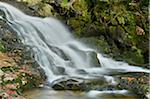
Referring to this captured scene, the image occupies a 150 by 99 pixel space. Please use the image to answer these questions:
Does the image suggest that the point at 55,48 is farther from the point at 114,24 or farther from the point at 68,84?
the point at 68,84

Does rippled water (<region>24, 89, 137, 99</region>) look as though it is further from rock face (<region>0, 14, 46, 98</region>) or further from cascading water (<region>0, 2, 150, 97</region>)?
cascading water (<region>0, 2, 150, 97</region>)

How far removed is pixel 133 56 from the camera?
9523 mm

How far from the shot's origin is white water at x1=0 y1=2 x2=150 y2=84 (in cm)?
812

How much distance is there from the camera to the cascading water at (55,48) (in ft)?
26.6

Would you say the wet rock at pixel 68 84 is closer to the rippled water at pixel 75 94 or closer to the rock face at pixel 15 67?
the rippled water at pixel 75 94

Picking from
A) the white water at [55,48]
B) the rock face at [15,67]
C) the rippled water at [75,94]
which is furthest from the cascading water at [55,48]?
the rippled water at [75,94]

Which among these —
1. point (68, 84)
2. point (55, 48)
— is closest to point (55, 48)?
point (55, 48)

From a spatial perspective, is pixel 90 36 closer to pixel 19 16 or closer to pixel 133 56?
pixel 133 56

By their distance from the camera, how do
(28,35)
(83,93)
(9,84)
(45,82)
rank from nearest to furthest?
1. (9,84)
2. (83,93)
3. (45,82)
4. (28,35)

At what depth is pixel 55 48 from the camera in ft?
29.3

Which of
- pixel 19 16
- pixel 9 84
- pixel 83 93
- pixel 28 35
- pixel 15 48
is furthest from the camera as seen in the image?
pixel 19 16

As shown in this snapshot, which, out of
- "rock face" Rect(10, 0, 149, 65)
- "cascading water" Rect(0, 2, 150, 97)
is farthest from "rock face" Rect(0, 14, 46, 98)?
"rock face" Rect(10, 0, 149, 65)

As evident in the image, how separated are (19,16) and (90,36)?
78.7 inches

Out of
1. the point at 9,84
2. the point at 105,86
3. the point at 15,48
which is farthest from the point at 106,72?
the point at 9,84
